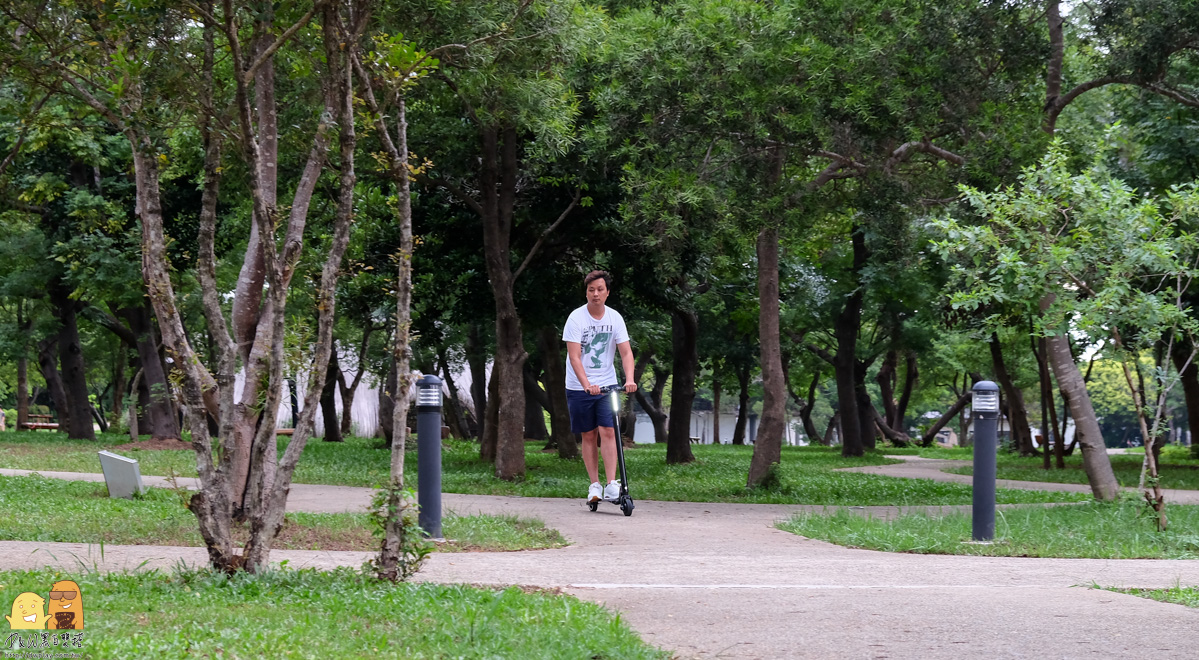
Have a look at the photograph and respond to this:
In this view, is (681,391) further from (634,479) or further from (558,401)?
(634,479)

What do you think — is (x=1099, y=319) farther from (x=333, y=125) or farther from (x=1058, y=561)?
(x=333, y=125)

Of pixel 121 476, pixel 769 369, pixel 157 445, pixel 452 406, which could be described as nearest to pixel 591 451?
pixel 769 369

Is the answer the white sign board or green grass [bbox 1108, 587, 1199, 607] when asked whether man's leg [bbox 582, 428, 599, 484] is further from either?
green grass [bbox 1108, 587, 1199, 607]

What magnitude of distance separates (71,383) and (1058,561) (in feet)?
92.0

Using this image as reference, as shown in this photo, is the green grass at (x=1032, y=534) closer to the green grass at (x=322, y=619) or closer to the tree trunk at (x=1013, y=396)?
the green grass at (x=322, y=619)

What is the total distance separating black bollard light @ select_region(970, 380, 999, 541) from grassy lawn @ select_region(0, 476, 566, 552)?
306 cm

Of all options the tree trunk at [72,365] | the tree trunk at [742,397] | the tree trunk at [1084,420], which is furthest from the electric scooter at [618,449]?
the tree trunk at [742,397]

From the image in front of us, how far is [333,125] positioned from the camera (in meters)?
5.79

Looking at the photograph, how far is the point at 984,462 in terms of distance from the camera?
8.09 metres

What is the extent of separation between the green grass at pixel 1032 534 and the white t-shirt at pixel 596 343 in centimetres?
205

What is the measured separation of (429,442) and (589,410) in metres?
2.99

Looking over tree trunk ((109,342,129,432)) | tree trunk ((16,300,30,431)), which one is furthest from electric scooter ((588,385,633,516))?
tree trunk ((109,342,129,432))

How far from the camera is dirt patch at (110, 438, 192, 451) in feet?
75.0

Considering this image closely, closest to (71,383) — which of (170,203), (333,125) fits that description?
(170,203)
